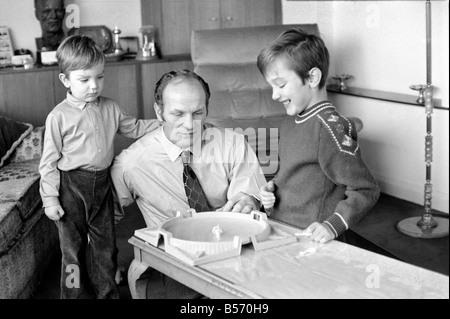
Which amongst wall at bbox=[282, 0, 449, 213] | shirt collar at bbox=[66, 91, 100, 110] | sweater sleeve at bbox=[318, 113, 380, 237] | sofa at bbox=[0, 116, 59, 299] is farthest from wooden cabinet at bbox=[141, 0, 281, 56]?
sweater sleeve at bbox=[318, 113, 380, 237]

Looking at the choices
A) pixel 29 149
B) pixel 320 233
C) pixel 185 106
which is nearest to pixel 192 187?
pixel 185 106

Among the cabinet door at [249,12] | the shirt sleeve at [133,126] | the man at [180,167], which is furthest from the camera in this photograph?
the cabinet door at [249,12]

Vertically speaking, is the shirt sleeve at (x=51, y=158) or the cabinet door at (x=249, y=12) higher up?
the cabinet door at (x=249, y=12)

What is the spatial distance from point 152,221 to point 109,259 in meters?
0.38

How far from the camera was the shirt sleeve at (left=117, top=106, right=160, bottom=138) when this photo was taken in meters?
2.34

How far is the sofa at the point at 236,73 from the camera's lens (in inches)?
147

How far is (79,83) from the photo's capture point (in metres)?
2.18

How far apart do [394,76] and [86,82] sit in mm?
2237

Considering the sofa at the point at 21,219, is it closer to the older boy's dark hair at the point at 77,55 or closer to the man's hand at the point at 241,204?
the older boy's dark hair at the point at 77,55

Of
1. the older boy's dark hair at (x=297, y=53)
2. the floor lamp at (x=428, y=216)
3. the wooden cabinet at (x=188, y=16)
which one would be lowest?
the floor lamp at (x=428, y=216)

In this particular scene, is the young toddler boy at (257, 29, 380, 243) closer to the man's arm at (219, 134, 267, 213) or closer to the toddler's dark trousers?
the man's arm at (219, 134, 267, 213)

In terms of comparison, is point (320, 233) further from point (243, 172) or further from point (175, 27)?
point (175, 27)

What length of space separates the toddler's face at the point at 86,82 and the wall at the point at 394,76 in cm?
195

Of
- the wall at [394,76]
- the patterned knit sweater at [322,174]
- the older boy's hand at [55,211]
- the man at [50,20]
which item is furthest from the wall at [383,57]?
the older boy's hand at [55,211]
